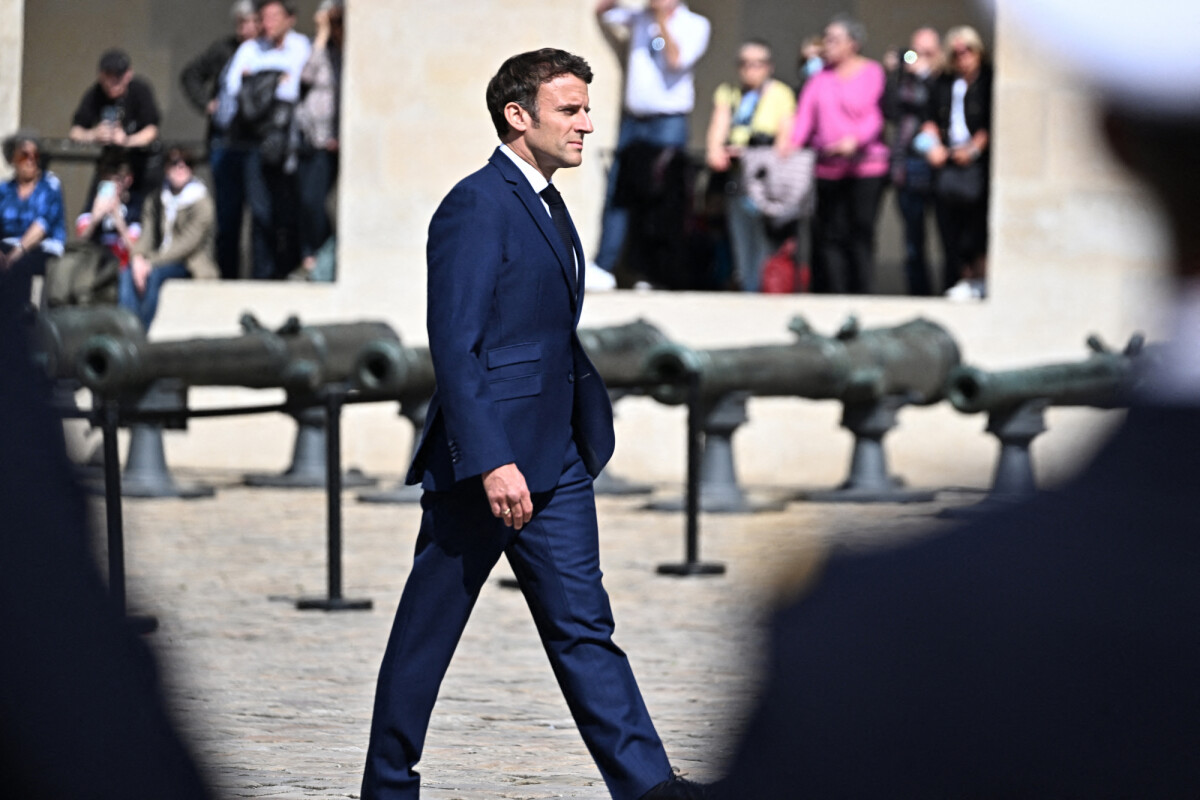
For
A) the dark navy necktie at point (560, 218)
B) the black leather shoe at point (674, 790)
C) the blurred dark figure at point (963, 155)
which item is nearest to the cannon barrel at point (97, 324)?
the blurred dark figure at point (963, 155)

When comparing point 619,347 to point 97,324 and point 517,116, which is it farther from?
point 517,116

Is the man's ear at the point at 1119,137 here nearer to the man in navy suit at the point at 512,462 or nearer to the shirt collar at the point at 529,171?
the man in navy suit at the point at 512,462

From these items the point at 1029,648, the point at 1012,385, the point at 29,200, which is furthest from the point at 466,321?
the point at 29,200

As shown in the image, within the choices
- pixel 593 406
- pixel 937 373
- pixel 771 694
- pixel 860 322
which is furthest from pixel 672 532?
pixel 771 694

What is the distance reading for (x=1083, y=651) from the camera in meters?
1.58

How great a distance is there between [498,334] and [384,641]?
156 inches

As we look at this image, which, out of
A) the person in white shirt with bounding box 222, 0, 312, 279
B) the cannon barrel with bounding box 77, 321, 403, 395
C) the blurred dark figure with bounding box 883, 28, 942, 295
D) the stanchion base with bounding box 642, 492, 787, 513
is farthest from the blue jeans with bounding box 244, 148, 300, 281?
the blurred dark figure with bounding box 883, 28, 942, 295

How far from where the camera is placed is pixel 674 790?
4.55 metres

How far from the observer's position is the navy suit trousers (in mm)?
4660

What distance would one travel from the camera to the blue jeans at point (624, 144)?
16562 mm

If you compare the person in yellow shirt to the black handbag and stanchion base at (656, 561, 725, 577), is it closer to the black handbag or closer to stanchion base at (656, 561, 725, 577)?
the black handbag

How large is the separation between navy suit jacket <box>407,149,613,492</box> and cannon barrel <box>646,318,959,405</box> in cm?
824

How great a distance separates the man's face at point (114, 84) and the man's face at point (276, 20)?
131 centimetres

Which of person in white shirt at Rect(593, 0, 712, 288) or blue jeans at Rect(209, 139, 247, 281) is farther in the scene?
blue jeans at Rect(209, 139, 247, 281)
